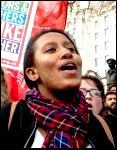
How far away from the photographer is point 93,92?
105 inches

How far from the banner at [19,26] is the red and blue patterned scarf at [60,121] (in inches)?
50.7

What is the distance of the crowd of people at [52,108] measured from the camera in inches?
51.8

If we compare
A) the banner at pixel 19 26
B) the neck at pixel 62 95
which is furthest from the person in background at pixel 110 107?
the neck at pixel 62 95

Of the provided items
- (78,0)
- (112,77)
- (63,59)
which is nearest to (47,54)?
(63,59)

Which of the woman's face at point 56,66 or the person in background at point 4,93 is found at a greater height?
the woman's face at point 56,66

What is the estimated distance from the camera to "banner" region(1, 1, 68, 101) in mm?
2756

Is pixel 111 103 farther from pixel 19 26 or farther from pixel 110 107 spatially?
pixel 19 26

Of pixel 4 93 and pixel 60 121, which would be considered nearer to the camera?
pixel 60 121

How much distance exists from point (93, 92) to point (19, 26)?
0.91 metres

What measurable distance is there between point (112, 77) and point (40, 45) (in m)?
4.23

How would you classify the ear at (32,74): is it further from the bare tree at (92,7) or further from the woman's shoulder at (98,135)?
the bare tree at (92,7)

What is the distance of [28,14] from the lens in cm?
296

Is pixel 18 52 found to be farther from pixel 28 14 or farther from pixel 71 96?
pixel 71 96

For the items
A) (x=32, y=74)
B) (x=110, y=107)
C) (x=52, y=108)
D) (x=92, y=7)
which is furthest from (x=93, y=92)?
(x=92, y=7)
